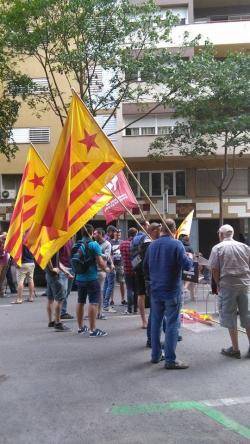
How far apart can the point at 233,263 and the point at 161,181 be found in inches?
915

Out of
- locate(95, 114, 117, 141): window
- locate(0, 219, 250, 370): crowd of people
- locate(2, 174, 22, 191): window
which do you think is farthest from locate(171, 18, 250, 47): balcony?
locate(0, 219, 250, 370): crowd of people

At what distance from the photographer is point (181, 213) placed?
30094mm

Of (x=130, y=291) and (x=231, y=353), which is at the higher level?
(x=130, y=291)

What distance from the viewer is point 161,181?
30.8 metres

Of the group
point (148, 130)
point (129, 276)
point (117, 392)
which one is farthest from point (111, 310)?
point (148, 130)

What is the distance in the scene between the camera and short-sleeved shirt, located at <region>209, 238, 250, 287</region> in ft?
25.4

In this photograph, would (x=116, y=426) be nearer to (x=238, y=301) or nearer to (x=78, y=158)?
(x=238, y=301)

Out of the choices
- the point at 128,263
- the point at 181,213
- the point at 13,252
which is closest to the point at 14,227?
Answer: the point at 13,252

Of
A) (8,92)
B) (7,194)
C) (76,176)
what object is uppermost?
(8,92)

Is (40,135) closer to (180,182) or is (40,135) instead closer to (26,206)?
A: (180,182)

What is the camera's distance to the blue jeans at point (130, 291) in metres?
11.9

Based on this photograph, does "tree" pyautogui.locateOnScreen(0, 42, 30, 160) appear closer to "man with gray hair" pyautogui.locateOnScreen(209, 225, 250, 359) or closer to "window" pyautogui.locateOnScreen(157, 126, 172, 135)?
"window" pyautogui.locateOnScreen(157, 126, 172, 135)

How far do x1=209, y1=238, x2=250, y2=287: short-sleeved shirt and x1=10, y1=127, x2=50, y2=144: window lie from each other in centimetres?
2397

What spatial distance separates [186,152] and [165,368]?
1972cm
